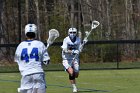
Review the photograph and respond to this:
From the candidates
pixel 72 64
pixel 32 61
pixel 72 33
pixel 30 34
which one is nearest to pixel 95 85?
pixel 72 64

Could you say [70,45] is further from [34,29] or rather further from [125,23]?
[125,23]

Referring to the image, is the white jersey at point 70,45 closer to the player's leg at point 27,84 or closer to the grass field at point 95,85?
the grass field at point 95,85

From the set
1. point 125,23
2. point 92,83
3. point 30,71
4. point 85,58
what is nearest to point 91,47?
point 85,58

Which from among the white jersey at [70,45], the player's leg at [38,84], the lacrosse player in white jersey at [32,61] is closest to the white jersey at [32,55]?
the lacrosse player in white jersey at [32,61]

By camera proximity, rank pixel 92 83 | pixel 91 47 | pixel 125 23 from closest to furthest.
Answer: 1. pixel 92 83
2. pixel 91 47
3. pixel 125 23

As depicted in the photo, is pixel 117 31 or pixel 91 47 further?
pixel 117 31

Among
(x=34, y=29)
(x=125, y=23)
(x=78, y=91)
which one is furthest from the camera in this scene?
(x=125, y=23)

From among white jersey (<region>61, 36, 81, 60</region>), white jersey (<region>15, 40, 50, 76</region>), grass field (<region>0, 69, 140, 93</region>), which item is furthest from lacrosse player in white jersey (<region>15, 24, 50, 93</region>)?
white jersey (<region>61, 36, 81, 60</region>)

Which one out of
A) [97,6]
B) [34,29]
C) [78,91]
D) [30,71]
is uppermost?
[97,6]

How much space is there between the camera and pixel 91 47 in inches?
1273

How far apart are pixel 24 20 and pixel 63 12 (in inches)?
140

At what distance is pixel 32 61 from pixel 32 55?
0.39 feet

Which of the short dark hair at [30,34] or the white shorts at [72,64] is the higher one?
the short dark hair at [30,34]

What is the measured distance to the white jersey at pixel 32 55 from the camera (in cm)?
1022
